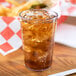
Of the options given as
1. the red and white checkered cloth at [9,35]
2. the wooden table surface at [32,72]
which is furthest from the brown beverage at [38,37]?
the red and white checkered cloth at [9,35]

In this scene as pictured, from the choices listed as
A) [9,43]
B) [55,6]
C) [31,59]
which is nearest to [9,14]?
[9,43]

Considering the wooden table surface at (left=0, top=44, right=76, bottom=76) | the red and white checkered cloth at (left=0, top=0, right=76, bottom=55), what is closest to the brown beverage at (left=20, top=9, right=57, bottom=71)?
the wooden table surface at (left=0, top=44, right=76, bottom=76)

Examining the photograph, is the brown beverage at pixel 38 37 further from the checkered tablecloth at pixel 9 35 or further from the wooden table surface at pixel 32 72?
the checkered tablecloth at pixel 9 35

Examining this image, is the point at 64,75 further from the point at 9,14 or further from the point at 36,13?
the point at 9,14

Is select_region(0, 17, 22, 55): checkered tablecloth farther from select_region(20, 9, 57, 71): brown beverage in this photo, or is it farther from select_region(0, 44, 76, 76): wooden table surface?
select_region(20, 9, 57, 71): brown beverage

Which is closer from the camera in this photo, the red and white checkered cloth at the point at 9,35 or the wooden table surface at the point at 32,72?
the wooden table surface at the point at 32,72
